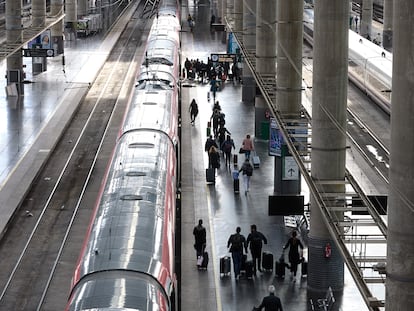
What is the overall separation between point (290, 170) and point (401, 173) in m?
17.8

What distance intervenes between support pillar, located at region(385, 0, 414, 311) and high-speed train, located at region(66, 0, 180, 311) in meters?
4.22

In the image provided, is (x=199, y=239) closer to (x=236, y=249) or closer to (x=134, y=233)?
(x=236, y=249)

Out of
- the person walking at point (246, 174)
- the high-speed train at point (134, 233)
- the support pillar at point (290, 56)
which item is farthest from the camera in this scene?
the person walking at point (246, 174)

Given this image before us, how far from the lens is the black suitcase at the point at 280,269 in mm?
30297

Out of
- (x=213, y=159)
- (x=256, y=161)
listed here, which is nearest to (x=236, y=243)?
(x=213, y=159)

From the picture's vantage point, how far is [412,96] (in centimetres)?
1755

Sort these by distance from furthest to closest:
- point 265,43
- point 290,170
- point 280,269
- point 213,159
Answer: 1. point 265,43
2. point 213,159
3. point 290,170
4. point 280,269

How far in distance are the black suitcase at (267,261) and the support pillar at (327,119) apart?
1.88 m

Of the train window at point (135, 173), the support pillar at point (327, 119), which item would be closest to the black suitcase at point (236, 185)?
the support pillar at point (327, 119)

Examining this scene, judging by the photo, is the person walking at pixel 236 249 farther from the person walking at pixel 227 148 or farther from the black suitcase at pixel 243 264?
the person walking at pixel 227 148

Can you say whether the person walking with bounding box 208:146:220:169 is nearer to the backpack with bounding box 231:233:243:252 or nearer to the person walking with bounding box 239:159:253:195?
the person walking with bounding box 239:159:253:195

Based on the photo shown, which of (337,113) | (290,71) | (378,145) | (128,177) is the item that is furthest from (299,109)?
(128,177)

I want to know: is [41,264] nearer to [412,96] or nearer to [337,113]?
[337,113]

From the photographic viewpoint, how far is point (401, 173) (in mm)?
18156
